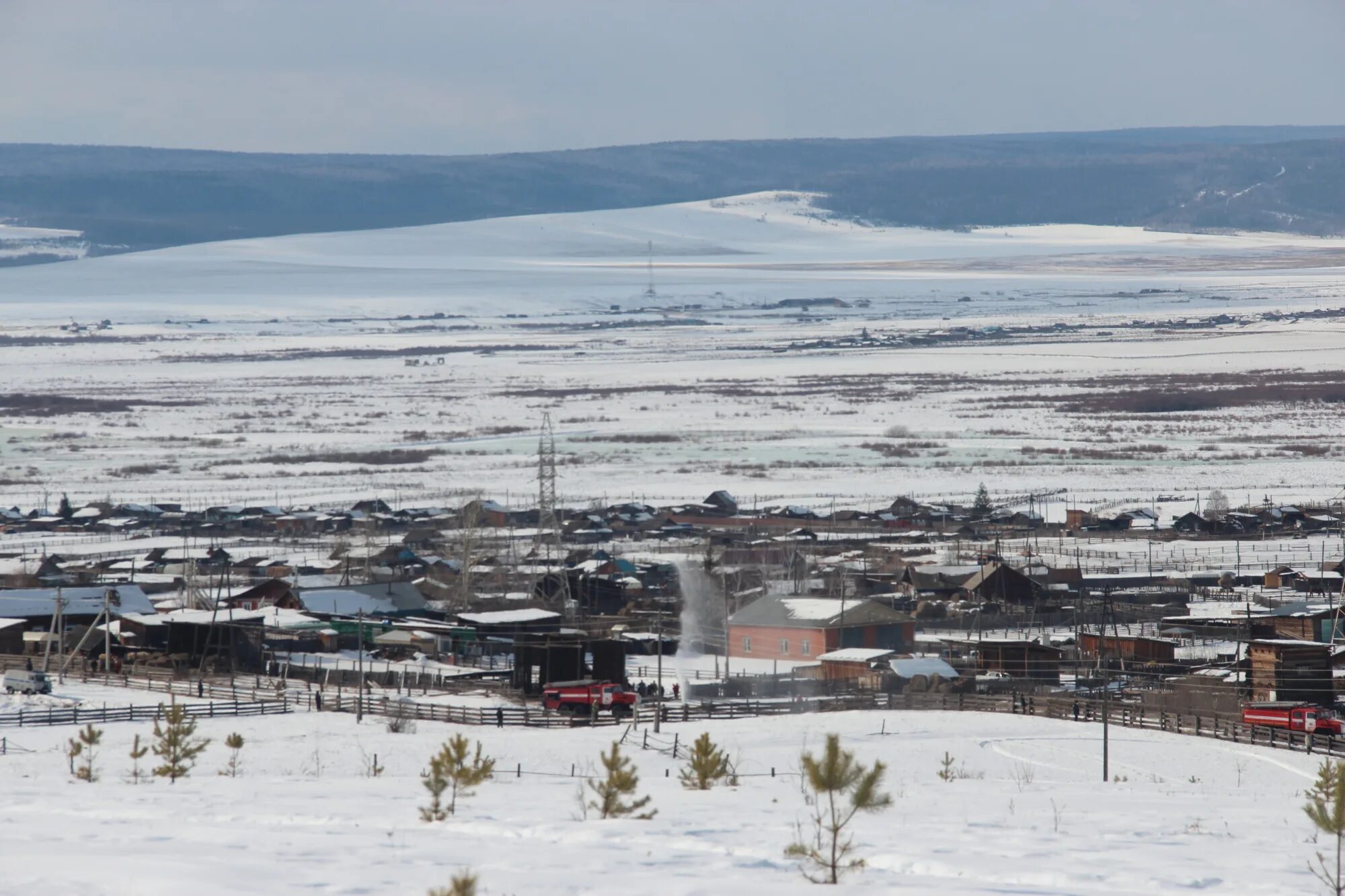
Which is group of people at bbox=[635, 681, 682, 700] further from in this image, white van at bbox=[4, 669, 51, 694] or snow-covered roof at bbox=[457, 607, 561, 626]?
white van at bbox=[4, 669, 51, 694]

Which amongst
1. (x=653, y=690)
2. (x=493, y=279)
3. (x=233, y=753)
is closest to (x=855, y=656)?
(x=653, y=690)

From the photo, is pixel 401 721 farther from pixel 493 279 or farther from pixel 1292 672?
pixel 493 279

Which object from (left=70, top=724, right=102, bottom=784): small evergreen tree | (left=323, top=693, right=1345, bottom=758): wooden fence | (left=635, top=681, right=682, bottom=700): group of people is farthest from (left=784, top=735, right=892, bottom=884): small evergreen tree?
(left=635, top=681, right=682, bottom=700): group of people

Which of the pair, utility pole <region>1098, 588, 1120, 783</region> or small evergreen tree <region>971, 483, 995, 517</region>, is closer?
utility pole <region>1098, 588, 1120, 783</region>

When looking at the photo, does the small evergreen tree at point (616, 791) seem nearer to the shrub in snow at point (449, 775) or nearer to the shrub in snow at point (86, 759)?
the shrub in snow at point (449, 775)

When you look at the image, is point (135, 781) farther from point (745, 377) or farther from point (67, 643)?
point (745, 377)

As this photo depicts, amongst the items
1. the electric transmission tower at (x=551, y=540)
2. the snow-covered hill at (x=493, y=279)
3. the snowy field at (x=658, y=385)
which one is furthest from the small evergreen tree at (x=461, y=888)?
the snow-covered hill at (x=493, y=279)

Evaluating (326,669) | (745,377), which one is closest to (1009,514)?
(326,669)
